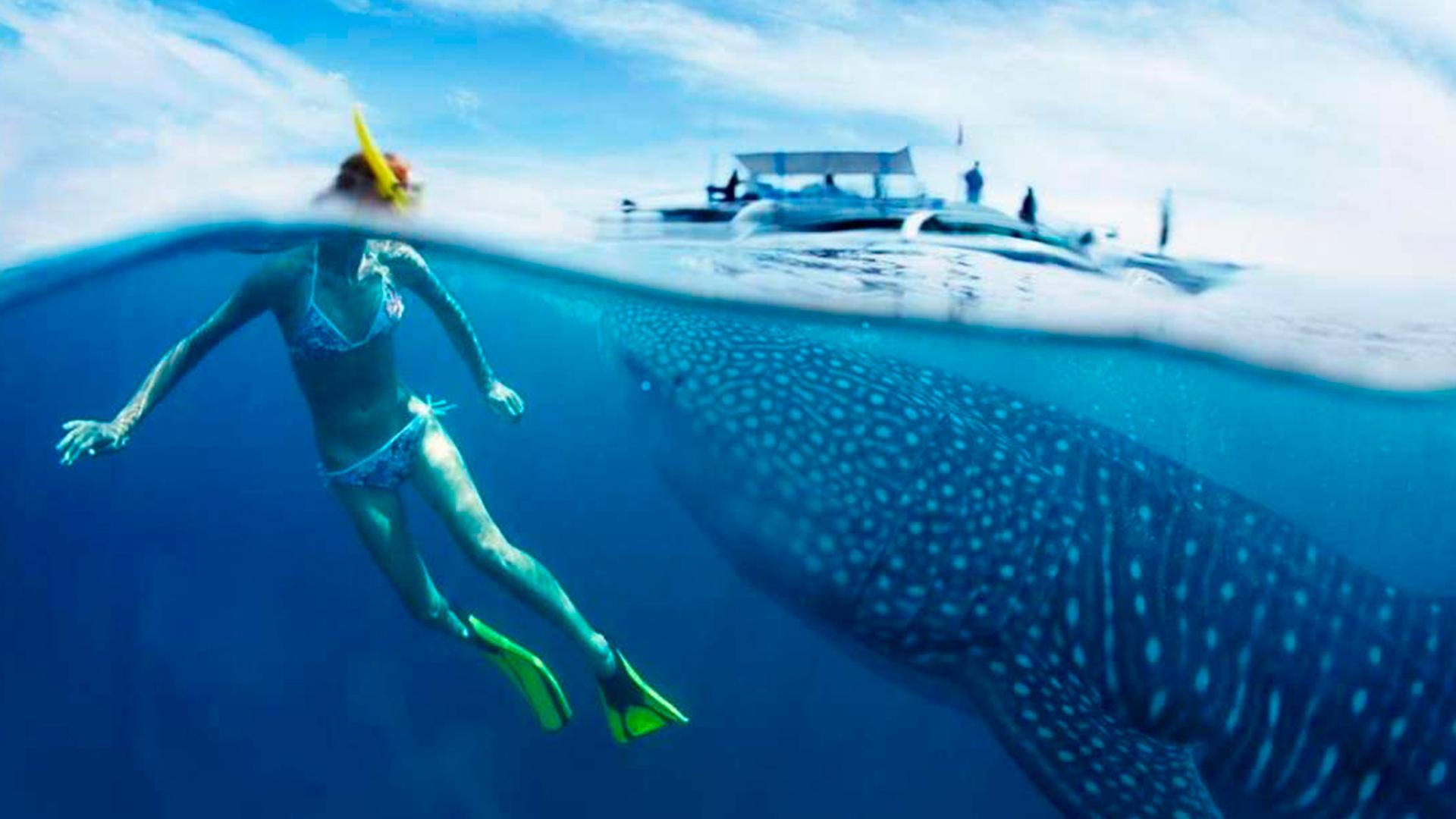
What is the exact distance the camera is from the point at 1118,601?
16.8ft

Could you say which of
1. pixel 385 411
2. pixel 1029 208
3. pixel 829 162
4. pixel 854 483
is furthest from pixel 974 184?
pixel 385 411

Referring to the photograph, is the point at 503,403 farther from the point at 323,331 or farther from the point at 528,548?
the point at 528,548

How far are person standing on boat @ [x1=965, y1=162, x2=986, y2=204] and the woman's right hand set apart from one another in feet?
14.2

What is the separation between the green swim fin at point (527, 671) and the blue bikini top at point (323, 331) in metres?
1.92

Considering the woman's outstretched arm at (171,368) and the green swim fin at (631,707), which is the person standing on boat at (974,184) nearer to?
the green swim fin at (631,707)

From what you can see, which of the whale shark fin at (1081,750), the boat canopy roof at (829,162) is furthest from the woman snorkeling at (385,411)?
the whale shark fin at (1081,750)

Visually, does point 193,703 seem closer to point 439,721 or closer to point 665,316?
point 439,721

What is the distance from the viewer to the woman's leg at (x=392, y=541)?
17.1 feet

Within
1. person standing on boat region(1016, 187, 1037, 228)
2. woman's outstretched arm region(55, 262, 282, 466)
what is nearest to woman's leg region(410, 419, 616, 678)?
woman's outstretched arm region(55, 262, 282, 466)

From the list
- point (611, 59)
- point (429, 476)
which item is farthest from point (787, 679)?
point (611, 59)

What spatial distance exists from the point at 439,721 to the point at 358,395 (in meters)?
3.87

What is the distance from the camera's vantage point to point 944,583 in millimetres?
5086

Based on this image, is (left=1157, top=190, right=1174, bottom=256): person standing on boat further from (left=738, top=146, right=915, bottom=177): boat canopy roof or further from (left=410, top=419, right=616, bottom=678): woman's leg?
(left=410, top=419, right=616, bottom=678): woman's leg

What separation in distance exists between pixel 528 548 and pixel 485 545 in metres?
6.69
